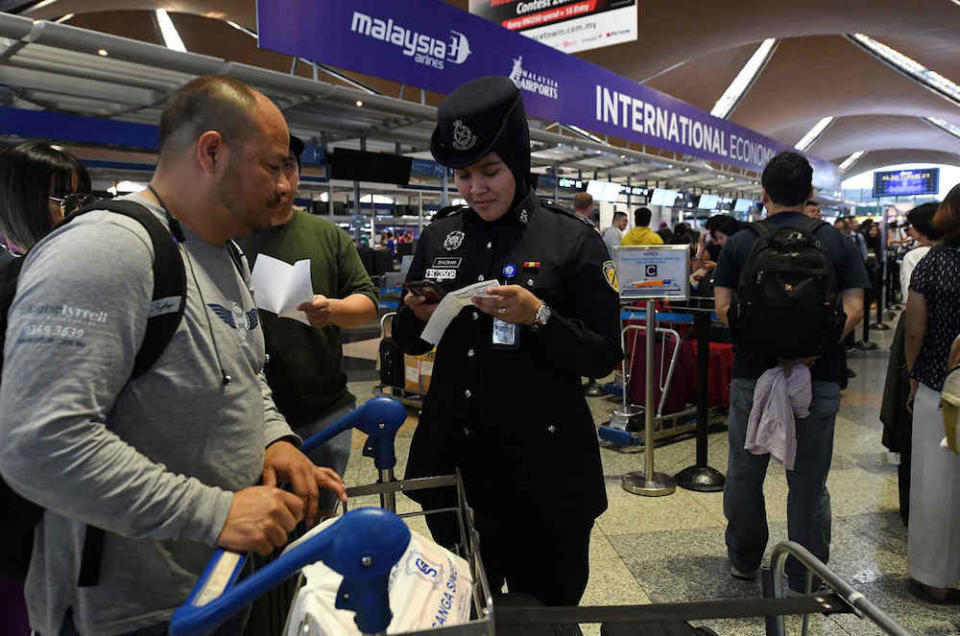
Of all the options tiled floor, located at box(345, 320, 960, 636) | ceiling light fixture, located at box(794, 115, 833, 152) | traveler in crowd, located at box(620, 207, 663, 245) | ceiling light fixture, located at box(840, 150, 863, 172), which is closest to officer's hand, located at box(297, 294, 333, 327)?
tiled floor, located at box(345, 320, 960, 636)

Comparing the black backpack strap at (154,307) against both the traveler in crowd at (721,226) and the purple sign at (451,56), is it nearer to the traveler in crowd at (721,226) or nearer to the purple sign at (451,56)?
the purple sign at (451,56)

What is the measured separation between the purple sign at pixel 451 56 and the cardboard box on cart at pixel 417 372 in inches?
100

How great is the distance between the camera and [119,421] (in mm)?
920

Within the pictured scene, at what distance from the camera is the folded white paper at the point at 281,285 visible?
1.85m

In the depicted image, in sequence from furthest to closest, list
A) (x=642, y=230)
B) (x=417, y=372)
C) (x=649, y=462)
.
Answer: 1. (x=642, y=230)
2. (x=417, y=372)
3. (x=649, y=462)

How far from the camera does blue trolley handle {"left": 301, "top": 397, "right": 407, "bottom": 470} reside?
1.18 metres

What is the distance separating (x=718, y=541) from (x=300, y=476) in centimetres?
281

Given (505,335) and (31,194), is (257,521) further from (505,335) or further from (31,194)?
(31,194)

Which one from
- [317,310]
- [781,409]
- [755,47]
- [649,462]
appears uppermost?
[755,47]

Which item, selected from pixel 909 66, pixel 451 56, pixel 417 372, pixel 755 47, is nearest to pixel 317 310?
pixel 417 372

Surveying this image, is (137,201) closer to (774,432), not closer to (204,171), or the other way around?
(204,171)

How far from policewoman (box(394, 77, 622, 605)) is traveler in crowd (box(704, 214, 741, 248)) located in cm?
572

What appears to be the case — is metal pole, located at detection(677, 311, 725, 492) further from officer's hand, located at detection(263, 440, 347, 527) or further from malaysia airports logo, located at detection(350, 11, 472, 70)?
malaysia airports logo, located at detection(350, 11, 472, 70)

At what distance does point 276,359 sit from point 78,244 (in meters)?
1.25
